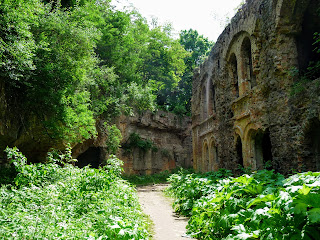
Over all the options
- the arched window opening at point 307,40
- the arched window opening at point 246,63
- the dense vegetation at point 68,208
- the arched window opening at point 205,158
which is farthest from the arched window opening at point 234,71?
the dense vegetation at point 68,208

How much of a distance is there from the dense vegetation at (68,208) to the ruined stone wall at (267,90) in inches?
220

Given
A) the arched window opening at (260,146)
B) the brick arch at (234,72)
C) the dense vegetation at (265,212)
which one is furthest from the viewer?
the brick arch at (234,72)

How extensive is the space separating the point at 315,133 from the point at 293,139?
0.65 meters

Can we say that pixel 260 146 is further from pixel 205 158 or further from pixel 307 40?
pixel 205 158

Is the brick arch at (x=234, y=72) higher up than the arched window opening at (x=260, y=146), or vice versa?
the brick arch at (x=234, y=72)

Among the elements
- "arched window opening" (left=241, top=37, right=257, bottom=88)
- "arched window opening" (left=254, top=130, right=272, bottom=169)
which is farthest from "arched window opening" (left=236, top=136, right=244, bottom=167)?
"arched window opening" (left=241, top=37, right=257, bottom=88)

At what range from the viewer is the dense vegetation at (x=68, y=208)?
330 centimetres

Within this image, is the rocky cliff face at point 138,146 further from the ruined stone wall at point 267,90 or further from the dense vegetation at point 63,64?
the ruined stone wall at point 267,90

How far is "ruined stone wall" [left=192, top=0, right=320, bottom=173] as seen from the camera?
26.8 ft

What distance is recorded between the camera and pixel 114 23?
1822 centimetres

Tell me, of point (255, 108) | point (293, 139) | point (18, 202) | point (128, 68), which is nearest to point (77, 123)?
point (18, 202)

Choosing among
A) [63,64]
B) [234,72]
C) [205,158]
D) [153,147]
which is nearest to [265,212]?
[63,64]

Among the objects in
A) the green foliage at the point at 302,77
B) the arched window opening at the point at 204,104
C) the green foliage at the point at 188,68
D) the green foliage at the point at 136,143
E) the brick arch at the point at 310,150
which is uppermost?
the green foliage at the point at 188,68

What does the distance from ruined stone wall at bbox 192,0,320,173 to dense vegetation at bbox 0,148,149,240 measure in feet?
18.3
